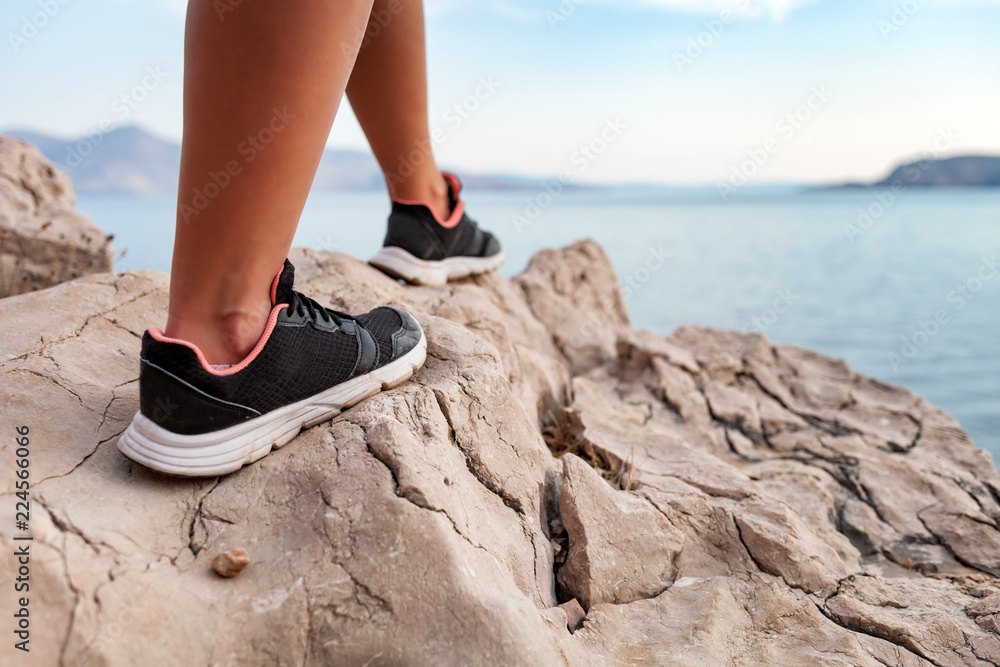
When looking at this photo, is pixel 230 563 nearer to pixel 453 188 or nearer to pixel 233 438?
pixel 233 438

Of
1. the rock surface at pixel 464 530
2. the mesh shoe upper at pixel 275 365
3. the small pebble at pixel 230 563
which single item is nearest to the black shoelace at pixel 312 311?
the mesh shoe upper at pixel 275 365

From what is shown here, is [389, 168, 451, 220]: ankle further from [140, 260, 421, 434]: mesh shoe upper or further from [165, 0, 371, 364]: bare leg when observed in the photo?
[165, 0, 371, 364]: bare leg

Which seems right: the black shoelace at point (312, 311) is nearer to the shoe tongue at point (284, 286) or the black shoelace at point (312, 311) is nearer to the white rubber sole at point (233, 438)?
the shoe tongue at point (284, 286)

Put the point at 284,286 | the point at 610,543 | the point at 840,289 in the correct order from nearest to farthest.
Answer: the point at 284,286, the point at 610,543, the point at 840,289

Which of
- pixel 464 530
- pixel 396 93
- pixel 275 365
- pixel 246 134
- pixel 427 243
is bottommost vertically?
pixel 464 530

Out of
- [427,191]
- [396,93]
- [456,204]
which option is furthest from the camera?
[456,204]

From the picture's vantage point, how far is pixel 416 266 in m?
2.33

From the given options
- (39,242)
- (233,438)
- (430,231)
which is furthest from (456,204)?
(39,242)

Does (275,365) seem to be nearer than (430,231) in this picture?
Yes

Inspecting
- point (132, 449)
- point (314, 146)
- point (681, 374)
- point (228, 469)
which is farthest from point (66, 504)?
point (681, 374)

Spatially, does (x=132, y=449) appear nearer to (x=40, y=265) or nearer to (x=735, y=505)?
(x=735, y=505)

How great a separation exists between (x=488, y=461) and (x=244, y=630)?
26.2 inches

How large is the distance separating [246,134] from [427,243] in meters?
1.26

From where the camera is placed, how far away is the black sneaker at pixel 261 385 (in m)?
1.21
